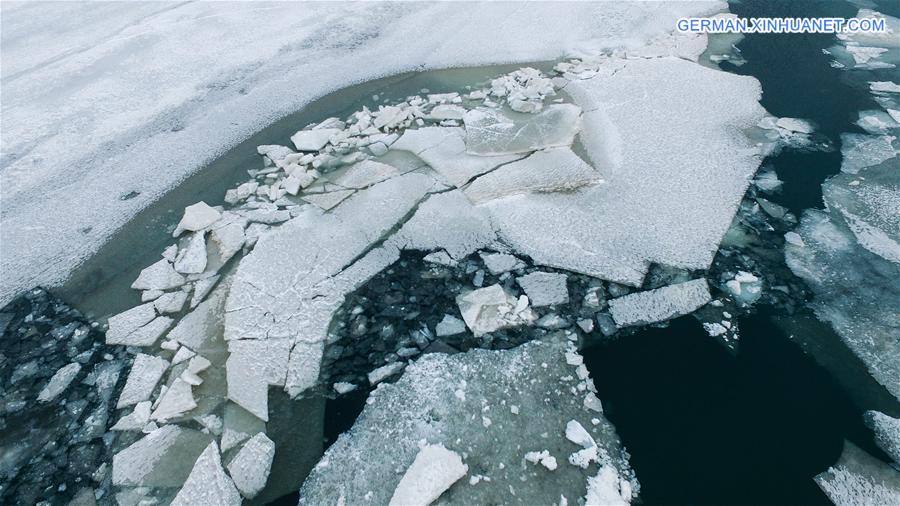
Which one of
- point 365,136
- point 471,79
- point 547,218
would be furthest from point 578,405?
point 471,79

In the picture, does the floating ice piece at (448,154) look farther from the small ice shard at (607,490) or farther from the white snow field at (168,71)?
the small ice shard at (607,490)

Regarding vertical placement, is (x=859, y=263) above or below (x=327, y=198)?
below

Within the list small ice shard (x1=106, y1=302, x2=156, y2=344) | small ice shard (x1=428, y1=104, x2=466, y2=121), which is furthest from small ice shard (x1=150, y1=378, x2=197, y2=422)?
small ice shard (x1=428, y1=104, x2=466, y2=121)

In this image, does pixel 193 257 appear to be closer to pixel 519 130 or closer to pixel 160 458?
pixel 160 458

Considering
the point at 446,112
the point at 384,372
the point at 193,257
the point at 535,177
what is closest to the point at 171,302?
the point at 193,257

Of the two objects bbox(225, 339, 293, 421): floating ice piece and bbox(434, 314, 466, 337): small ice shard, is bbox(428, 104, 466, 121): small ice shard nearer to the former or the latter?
bbox(434, 314, 466, 337): small ice shard

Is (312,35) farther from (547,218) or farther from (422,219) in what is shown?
(547,218)
